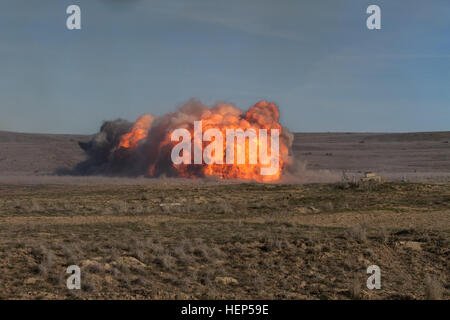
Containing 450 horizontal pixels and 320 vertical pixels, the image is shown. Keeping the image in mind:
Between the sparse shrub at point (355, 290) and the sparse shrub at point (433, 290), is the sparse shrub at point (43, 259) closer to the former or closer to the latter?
the sparse shrub at point (355, 290)

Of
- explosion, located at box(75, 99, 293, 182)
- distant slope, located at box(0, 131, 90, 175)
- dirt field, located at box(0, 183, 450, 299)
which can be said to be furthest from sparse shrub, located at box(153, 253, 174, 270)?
distant slope, located at box(0, 131, 90, 175)

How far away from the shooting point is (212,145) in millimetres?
57844

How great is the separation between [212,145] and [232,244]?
37.3 metres

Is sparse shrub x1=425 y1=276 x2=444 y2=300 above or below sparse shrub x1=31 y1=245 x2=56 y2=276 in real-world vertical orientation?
below

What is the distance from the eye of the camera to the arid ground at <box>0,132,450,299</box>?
15734mm

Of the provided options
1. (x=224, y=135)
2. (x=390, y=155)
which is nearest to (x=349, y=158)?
(x=390, y=155)

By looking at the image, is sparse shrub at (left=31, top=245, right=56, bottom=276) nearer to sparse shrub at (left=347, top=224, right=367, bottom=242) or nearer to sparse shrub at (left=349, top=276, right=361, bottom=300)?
sparse shrub at (left=349, top=276, right=361, bottom=300)

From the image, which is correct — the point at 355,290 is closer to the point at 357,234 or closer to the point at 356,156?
the point at 357,234

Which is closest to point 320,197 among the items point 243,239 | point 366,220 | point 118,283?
point 366,220

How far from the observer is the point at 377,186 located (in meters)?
43.4

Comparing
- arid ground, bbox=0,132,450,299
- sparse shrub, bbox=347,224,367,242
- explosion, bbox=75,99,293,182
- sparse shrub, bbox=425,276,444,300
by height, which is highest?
explosion, bbox=75,99,293,182

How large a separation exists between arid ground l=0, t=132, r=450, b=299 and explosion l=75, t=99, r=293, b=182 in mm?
16040

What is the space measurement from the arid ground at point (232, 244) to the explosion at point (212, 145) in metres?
16.0

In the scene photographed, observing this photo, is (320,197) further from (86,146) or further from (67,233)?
(86,146)
